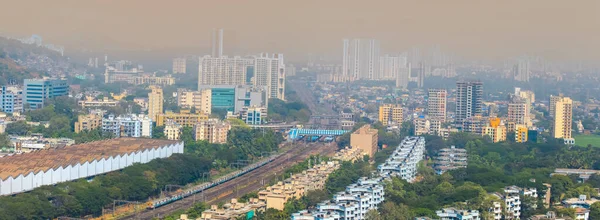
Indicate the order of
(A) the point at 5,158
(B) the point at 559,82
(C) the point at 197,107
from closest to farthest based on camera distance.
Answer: (A) the point at 5,158, (C) the point at 197,107, (B) the point at 559,82

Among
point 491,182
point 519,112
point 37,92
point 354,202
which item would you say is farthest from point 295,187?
point 519,112

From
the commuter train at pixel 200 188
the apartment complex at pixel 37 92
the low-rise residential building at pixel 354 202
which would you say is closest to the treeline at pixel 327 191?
the low-rise residential building at pixel 354 202

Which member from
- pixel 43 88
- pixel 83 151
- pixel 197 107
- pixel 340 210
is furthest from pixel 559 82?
pixel 340 210

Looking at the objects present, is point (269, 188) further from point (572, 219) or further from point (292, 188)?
point (572, 219)

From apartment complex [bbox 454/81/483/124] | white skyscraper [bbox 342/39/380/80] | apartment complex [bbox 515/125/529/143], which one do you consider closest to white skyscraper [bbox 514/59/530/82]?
white skyscraper [bbox 342/39/380/80]

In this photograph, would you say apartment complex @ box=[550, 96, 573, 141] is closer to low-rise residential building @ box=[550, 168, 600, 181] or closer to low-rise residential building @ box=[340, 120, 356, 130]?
low-rise residential building @ box=[340, 120, 356, 130]

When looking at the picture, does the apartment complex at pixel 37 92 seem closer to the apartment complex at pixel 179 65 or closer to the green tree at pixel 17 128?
the green tree at pixel 17 128
